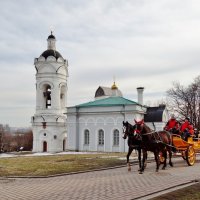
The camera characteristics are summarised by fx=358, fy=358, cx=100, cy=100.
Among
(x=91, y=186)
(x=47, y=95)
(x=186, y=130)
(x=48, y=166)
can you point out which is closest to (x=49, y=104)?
(x=47, y=95)

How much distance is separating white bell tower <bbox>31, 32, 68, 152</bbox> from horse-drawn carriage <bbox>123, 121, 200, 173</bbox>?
1284 inches

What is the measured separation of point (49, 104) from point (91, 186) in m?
39.3

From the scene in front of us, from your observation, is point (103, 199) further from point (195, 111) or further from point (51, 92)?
point (51, 92)

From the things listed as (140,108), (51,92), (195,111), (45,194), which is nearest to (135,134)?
(45,194)

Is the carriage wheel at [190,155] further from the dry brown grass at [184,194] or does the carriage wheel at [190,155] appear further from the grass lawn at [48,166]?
the dry brown grass at [184,194]

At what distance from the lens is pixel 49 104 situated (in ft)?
162

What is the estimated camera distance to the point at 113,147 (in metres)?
42.7

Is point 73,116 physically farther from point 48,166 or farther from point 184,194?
point 184,194

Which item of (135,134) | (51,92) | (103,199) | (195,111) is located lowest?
(103,199)

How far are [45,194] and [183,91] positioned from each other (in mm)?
38525

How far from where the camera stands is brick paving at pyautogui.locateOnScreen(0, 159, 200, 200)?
9.27 meters

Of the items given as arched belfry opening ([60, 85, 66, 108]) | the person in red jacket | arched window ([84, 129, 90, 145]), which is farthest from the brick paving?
arched belfry opening ([60, 85, 66, 108])

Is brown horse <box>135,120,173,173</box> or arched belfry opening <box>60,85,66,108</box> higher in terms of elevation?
arched belfry opening <box>60,85,66,108</box>

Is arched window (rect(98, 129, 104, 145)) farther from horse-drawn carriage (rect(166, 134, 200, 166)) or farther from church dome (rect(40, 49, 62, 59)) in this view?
horse-drawn carriage (rect(166, 134, 200, 166))
